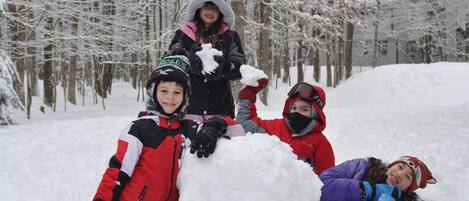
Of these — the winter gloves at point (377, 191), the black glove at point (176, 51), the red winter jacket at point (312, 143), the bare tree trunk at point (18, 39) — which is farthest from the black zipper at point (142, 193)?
the bare tree trunk at point (18, 39)

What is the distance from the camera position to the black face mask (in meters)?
3.35

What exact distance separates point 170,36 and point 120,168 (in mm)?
15865

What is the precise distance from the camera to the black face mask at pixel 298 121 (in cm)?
335

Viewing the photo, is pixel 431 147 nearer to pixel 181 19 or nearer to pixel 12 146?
pixel 12 146

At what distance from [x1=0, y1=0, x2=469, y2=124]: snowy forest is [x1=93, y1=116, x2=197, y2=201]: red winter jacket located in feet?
23.8

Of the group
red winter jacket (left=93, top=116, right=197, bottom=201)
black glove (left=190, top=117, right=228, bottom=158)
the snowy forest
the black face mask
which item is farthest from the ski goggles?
the snowy forest

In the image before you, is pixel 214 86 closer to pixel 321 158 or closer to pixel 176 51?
pixel 176 51

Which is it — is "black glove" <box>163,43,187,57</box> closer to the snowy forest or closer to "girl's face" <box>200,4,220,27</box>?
"girl's face" <box>200,4,220,27</box>

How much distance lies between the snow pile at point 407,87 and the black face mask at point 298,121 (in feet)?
48.8

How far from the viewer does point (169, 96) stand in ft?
8.39

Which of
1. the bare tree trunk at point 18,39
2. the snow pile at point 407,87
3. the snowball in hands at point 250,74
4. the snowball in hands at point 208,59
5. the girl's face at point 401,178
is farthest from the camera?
the snow pile at point 407,87

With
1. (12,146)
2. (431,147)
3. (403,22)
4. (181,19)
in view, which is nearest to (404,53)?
(403,22)

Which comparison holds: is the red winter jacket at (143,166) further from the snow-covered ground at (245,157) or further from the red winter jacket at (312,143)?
the red winter jacket at (312,143)

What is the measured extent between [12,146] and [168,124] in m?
6.30
